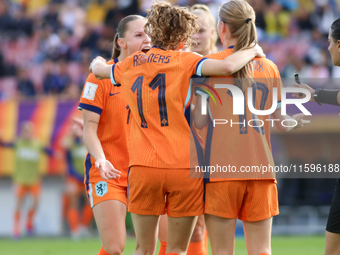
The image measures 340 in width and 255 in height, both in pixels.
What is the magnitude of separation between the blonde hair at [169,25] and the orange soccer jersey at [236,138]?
0.97ft

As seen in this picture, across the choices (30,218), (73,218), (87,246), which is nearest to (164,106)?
(87,246)

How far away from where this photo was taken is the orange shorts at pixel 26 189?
1160cm

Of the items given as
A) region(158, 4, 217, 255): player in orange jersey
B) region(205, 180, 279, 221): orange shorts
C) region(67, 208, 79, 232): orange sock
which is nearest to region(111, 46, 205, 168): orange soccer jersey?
region(205, 180, 279, 221): orange shorts

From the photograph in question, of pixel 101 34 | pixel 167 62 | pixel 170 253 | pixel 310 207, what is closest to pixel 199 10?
pixel 167 62

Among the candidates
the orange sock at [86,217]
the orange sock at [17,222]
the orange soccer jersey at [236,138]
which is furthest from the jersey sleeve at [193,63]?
the orange sock at [86,217]

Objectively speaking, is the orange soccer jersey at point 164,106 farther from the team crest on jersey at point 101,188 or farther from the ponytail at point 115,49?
the ponytail at point 115,49

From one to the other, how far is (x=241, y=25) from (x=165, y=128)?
0.89 meters

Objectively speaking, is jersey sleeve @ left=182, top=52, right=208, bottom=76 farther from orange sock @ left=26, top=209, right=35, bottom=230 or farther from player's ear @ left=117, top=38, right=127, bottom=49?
orange sock @ left=26, top=209, right=35, bottom=230

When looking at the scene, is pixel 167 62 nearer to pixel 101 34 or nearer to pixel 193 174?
pixel 193 174

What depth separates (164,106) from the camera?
333cm

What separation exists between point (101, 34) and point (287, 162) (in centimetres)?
666

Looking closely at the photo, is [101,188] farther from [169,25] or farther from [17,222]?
[17,222]

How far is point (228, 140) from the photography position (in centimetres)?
337

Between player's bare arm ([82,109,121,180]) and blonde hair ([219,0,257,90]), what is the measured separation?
1.14 m
